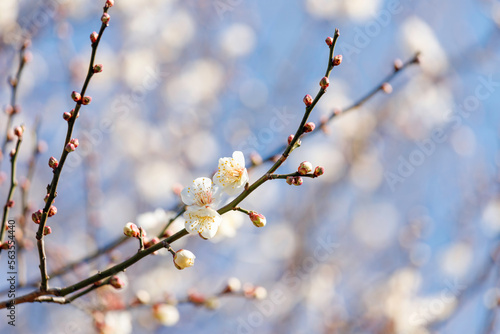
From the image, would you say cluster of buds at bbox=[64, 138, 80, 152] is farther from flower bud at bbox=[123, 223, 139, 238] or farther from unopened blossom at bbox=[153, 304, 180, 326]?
unopened blossom at bbox=[153, 304, 180, 326]

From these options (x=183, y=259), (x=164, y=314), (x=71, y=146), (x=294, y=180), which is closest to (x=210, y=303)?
(x=164, y=314)

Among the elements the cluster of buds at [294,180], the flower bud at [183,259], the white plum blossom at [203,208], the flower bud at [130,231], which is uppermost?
the white plum blossom at [203,208]

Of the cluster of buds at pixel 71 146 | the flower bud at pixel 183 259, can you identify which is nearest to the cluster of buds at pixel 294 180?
the flower bud at pixel 183 259

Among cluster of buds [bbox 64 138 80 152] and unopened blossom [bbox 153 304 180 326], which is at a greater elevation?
unopened blossom [bbox 153 304 180 326]

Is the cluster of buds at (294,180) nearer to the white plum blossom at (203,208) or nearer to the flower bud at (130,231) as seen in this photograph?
the white plum blossom at (203,208)

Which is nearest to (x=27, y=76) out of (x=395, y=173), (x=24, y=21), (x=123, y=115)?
(x=123, y=115)

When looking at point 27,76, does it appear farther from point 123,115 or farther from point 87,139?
point 87,139

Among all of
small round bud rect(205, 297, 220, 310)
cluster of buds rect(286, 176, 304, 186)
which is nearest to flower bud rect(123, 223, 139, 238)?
cluster of buds rect(286, 176, 304, 186)
